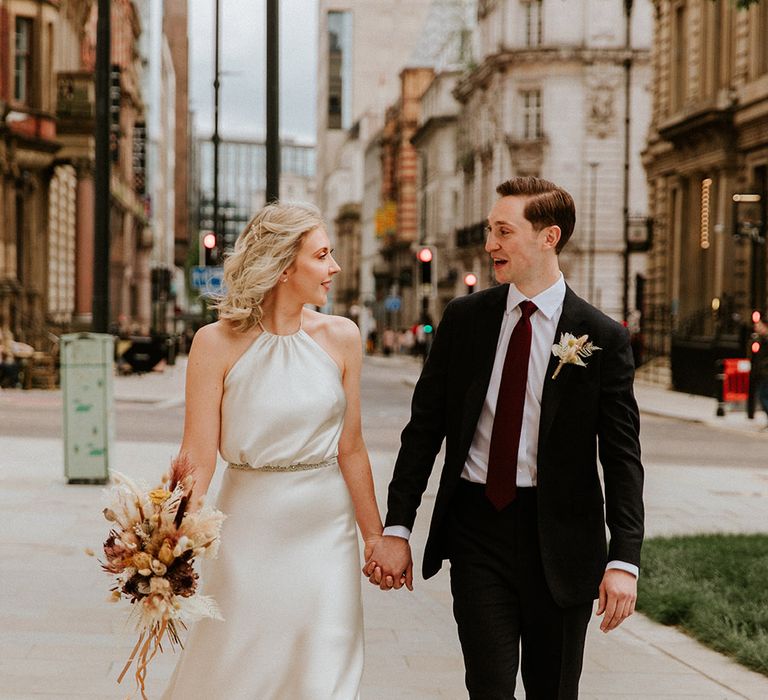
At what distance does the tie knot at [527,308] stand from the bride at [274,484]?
0.59m

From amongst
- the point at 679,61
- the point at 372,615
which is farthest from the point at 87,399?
the point at 679,61

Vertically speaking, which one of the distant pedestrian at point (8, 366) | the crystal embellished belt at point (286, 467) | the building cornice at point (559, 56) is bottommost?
the distant pedestrian at point (8, 366)

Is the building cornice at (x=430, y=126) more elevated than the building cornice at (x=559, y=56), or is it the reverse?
the building cornice at (x=559, y=56)

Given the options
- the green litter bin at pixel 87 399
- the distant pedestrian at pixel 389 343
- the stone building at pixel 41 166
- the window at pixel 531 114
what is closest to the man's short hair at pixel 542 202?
the green litter bin at pixel 87 399

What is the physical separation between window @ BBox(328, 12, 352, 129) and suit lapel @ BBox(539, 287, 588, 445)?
14161 centimetres

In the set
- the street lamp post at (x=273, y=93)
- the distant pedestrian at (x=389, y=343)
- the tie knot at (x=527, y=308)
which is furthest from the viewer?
the distant pedestrian at (x=389, y=343)

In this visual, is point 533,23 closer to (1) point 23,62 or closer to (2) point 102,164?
(1) point 23,62

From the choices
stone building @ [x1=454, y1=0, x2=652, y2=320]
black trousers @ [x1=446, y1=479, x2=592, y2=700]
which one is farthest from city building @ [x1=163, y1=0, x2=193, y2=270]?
black trousers @ [x1=446, y1=479, x2=592, y2=700]

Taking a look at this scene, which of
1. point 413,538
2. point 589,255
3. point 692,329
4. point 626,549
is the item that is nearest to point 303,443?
point 626,549

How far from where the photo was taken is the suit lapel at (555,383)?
3.98 meters

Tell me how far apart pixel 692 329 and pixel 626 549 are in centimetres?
3392

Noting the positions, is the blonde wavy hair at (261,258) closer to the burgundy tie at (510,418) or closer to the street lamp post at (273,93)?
the burgundy tie at (510,418)

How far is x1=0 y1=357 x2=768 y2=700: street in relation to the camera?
6.19 meters

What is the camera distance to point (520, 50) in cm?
6188
